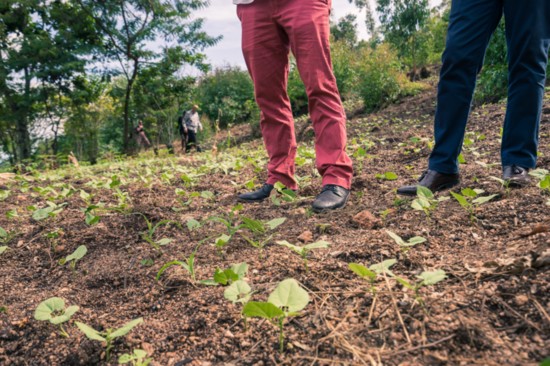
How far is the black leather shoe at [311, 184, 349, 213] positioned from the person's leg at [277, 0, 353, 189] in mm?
41

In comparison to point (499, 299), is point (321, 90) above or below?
above

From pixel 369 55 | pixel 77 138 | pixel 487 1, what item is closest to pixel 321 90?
pixel 487 1

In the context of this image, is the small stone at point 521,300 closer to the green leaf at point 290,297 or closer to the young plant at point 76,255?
the green leaf at point 290,297

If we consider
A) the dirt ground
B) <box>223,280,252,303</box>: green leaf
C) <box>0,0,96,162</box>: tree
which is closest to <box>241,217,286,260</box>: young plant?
the dirt ground

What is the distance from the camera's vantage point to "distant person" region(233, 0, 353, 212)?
77.6 inches

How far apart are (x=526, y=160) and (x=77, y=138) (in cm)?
1790

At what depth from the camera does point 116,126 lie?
832 inches

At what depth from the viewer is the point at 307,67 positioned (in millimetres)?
1996

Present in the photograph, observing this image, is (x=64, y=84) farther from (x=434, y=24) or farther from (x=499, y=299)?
(x=434, y=24)

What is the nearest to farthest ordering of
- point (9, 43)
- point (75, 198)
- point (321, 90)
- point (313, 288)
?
point (313, 288)
point (321, 90)
point (75, 198)
point (9, 43)

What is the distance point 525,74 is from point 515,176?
0.44 m

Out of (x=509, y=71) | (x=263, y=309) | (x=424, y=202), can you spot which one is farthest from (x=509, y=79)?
(x=263, y=309)

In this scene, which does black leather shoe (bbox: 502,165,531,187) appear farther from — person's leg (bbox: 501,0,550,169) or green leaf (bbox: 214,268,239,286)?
green leaf (bbox: 214,268,239,286)

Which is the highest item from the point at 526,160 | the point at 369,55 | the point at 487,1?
A: the point at 369,55
